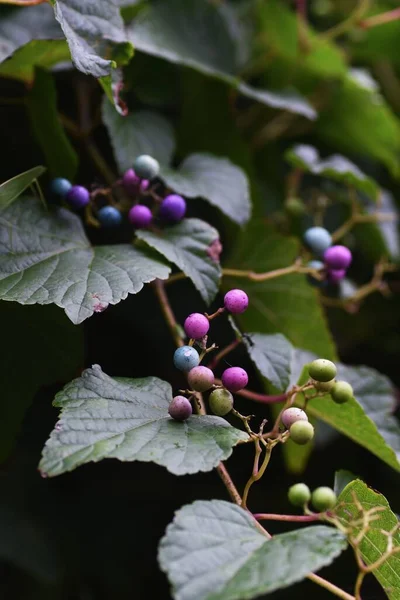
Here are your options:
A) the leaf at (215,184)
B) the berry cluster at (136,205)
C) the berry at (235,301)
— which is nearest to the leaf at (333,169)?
the leaf at (215,184)

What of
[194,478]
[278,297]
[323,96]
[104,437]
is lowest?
[194,478]

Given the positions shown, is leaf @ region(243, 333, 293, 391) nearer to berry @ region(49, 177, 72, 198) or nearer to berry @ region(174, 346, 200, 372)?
berry @ region(174, 346, 200, 372)

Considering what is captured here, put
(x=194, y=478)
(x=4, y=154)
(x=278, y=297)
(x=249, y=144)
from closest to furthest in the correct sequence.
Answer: (x=4, y=154) → (x=278, y=297) → (x=194, y=478) → (x=249, y=144)

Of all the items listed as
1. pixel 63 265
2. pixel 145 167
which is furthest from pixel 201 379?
pixel 145 167

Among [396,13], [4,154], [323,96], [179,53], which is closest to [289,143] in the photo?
[323,96]

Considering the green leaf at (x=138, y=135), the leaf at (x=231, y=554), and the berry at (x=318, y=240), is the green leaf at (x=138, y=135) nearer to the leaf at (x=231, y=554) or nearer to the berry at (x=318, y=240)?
the berry at (x=318, y=240)

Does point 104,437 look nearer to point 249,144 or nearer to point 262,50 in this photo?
point 249,144
